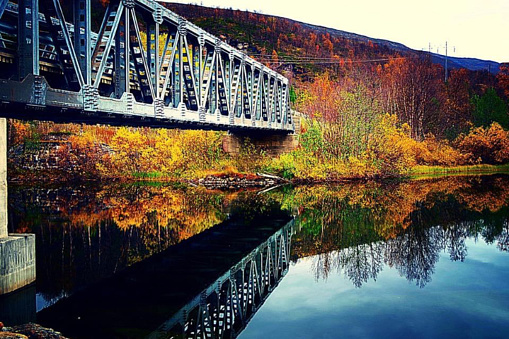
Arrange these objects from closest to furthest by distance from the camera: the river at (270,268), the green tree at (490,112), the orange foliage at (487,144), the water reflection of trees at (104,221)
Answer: the river at (270,268) < the water reflection of trees at (104,221) < the orange foliage at (487,144) < the green tree at (490,112)

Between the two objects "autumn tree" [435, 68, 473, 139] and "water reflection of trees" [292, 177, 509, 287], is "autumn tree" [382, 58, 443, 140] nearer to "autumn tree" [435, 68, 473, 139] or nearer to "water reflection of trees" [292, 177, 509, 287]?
"autumn tree" [435, 68, 473, 139]

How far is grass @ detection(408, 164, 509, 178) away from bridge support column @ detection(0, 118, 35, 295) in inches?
1561

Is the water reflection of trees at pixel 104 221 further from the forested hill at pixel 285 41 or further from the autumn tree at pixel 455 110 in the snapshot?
the forested hill at pixel 285 41

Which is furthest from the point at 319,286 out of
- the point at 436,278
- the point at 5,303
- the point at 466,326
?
the point at 5,303

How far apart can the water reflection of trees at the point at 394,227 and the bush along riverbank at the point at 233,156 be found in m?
8.28

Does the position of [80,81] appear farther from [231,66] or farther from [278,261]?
[231,66]

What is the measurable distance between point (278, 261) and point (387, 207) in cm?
1175

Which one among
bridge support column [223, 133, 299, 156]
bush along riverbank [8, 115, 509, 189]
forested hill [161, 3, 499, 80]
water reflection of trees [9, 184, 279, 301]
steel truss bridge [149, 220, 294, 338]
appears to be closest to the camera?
steel truss bridge [149, 220, 294, 338]

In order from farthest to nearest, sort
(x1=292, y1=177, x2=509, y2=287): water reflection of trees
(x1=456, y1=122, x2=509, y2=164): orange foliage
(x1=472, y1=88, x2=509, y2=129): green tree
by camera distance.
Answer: (x1=472, y1=88, x2=509, y2=129): green tree
(x1=456, y1=122, x2=509, y2=164): orange foliage
(x1=292, y1=177, x2=509, y2=287): water reflection of trees

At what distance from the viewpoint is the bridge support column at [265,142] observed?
45938mm

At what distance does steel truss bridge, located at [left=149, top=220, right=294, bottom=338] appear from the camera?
10695mm

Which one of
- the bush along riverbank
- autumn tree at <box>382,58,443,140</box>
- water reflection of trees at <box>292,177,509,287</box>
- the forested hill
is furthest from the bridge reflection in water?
the forested hill

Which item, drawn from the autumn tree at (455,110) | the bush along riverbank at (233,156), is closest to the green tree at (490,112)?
the autumn tree at (455,110)

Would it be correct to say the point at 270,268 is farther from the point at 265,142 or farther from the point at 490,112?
the point at 490,112
